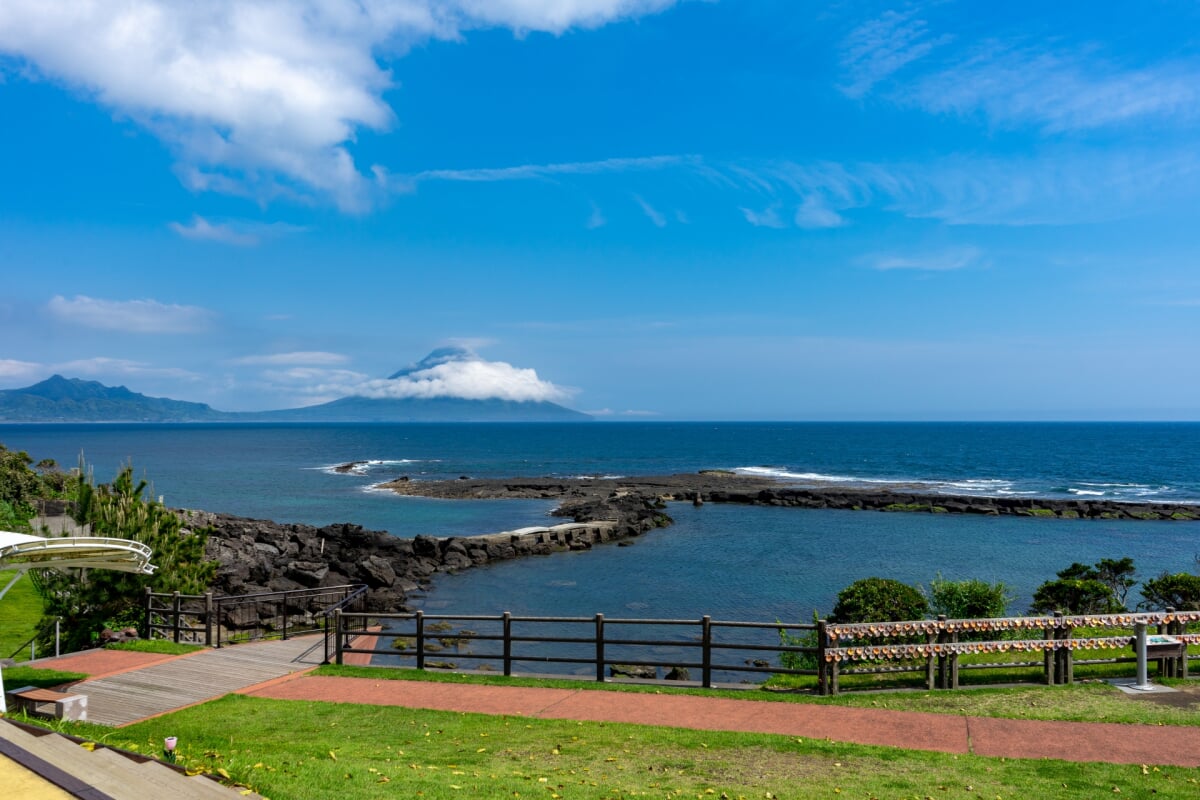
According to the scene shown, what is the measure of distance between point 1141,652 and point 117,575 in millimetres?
21798

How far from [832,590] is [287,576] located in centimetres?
2488

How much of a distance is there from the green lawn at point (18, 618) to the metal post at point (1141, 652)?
24.2m

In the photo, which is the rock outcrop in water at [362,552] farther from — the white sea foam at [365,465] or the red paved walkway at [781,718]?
the white sea foam at [365,465]

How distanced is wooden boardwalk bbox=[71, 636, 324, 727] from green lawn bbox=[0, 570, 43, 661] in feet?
20.4

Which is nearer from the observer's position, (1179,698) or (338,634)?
(1179,698)

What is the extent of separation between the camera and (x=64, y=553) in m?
13.0

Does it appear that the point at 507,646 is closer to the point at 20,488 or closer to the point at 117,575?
the point at 117,575

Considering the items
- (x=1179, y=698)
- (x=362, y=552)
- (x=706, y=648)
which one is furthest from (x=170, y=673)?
(x=362, y=552)

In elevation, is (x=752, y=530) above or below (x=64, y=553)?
below

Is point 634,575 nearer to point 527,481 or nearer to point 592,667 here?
point 592,667

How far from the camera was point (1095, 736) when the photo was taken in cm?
1164

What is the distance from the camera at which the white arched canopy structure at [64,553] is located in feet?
38.3

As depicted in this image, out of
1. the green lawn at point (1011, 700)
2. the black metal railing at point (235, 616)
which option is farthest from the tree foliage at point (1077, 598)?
the black metal railing at point (235, 616)

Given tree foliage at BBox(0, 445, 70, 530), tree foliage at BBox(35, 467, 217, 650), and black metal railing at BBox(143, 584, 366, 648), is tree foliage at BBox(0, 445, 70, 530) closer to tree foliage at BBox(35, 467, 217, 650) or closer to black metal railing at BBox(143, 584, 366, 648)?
black metal railing at BBox(143, 584, 366, 648)
